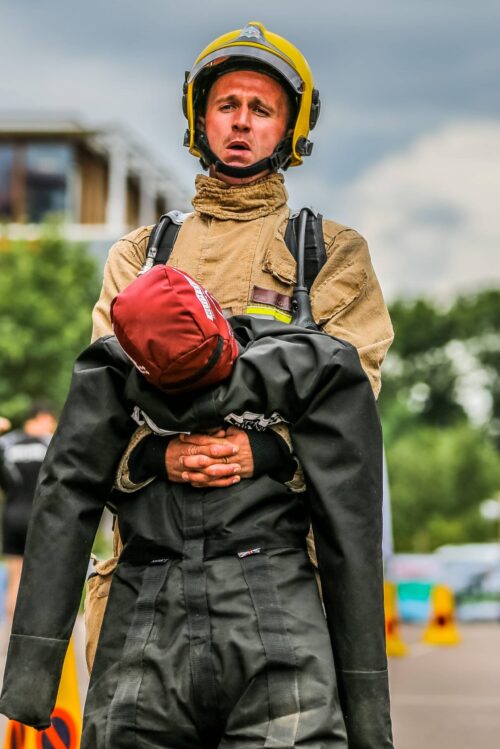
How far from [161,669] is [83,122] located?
46.1 m

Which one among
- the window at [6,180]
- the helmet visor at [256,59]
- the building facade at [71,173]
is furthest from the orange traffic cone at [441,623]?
the window at [6,180]

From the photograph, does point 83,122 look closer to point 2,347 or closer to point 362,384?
point 2,347

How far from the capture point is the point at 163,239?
397cm

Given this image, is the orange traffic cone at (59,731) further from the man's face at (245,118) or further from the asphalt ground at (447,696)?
the asphalt ground at (447,696)

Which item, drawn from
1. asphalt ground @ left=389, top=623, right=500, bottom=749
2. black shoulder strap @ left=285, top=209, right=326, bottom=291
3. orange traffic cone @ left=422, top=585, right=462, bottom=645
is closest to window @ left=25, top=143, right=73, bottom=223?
orange traffic cone @ left=422, top=585, right=462, bottom=645

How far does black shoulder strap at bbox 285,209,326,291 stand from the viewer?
3.83 meters

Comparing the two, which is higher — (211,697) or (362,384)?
(362,384)

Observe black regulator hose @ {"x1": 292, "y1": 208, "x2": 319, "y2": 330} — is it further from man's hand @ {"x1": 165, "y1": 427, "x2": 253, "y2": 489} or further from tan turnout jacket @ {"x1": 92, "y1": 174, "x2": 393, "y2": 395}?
man's hand @ {"x1": 165, "y1": 427, "x2": 253, "y2": 489}

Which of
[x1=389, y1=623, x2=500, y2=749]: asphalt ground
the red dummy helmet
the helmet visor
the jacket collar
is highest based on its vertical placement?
the helmet visor

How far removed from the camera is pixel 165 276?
131 inches

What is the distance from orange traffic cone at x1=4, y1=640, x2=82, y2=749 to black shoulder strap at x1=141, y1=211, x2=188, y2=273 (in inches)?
87.0

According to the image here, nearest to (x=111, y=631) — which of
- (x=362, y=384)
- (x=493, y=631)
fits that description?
(x=362, y=384)

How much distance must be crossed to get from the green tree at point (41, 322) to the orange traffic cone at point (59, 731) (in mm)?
25376

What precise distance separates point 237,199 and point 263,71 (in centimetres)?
38
